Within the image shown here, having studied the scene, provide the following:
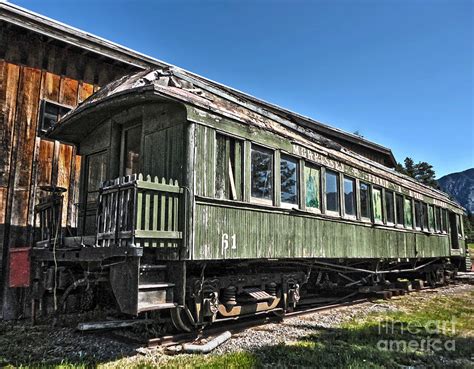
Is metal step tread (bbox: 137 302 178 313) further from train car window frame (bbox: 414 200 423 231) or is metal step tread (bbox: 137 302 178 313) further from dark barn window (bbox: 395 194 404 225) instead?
train car window frame (bbox: 414 200 423 231)

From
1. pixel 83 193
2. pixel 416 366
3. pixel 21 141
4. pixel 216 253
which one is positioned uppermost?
pixel 21 141

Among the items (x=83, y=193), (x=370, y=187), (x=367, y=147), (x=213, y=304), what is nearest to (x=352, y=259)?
(x=370, y=187)

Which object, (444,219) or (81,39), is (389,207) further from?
(81,39)

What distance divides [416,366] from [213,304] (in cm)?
290

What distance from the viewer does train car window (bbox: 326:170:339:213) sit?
9.13m

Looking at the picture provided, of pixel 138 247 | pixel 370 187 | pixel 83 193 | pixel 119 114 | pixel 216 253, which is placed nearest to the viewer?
pixel 138 247

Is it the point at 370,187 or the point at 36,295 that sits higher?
the point at 370,187

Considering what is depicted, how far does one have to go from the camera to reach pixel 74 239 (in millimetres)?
6496

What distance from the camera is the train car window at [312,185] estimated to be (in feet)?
27.5

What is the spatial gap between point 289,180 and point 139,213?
11.7ft

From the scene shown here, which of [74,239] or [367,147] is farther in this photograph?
[367,147]

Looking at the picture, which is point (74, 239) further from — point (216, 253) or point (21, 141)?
point (21, 141)

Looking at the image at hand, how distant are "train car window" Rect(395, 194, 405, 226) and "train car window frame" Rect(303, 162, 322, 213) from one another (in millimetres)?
4936

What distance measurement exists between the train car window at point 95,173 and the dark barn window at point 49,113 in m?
1.47
